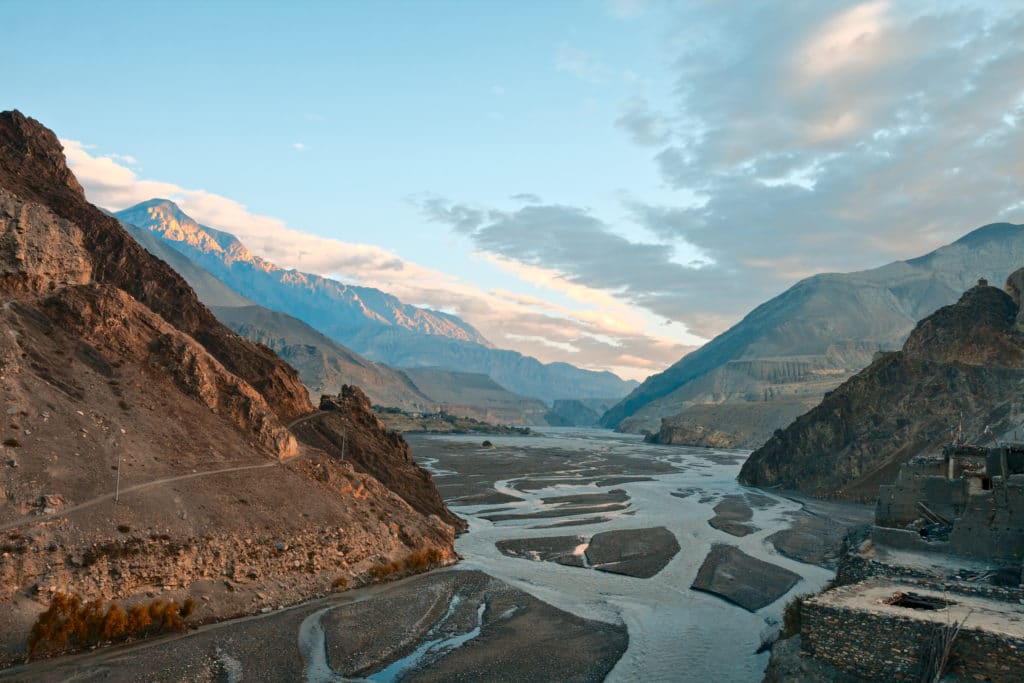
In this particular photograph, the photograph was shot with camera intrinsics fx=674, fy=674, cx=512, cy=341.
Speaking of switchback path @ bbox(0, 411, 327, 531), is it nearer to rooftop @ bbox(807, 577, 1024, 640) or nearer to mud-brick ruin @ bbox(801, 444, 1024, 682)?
mud-brick ruin @ bbox(801, 444, 1024, 682)

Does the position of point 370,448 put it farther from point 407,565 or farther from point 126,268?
point 126,268

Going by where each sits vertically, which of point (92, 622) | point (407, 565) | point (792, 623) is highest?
point (792, 623)

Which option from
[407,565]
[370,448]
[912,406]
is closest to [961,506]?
[407,565]

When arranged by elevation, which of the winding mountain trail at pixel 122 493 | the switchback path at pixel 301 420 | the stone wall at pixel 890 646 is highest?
the stone wall at pixel 890 646

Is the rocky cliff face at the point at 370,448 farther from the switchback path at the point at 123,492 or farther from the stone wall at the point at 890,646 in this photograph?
the stone wall at the point at 890,646

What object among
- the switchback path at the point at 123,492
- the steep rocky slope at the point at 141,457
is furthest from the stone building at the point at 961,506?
the switchback path at the point at 123,492

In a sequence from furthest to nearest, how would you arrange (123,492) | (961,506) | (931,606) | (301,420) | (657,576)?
(301,420)
(657,576)
(961,506)
(123,492)
(931,606)
